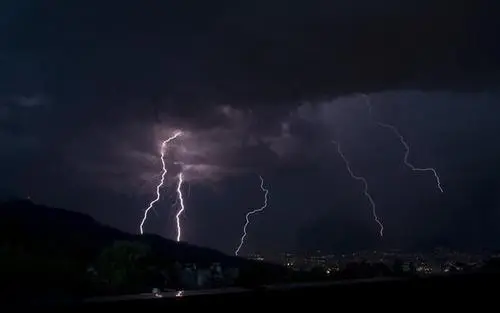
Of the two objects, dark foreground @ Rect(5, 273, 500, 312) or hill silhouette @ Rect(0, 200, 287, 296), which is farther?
hill silhouette @ Rect(0, 200, 287, 296)

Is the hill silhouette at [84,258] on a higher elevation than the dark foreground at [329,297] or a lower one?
higher

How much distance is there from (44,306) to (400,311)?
16.2 feet

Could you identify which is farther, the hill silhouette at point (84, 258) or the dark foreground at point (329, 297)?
the hill silhouette at point (84, 258)

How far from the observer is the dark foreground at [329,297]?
7297mm

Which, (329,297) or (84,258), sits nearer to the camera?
(329,297)

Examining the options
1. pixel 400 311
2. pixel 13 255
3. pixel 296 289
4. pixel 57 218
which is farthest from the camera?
pixel 57 218

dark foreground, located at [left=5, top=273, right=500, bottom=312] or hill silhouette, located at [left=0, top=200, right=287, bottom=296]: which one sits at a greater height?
hill silhouette, located at [left=0, top=200, right=287, bottom=296]

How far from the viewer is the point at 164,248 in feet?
77.4

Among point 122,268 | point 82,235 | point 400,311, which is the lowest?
point 400,311

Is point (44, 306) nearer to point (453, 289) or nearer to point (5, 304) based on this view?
point (5, 304)

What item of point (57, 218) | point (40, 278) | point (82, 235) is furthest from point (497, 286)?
point (57, 218)

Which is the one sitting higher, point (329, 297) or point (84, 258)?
point (84, 258)

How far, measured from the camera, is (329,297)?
916 centimetres

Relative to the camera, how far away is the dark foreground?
7.30 meters
